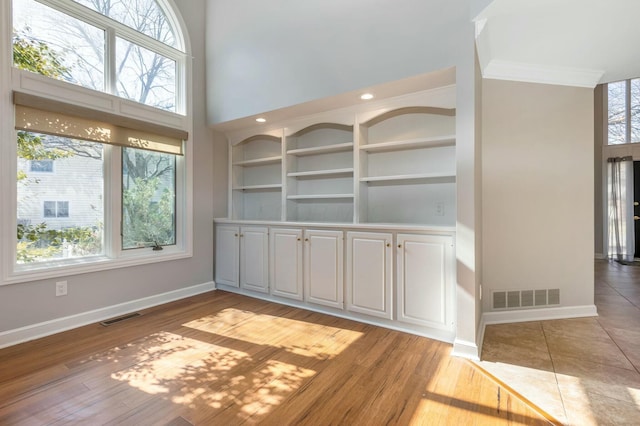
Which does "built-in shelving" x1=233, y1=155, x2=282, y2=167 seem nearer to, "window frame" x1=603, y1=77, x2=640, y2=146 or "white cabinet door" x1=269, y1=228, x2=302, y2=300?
"white cabinet door" x1=269, y1=228, x2=302, y2=300

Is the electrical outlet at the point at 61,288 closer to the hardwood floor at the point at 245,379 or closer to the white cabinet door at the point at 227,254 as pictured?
the hardwood floor at the point at 245,379

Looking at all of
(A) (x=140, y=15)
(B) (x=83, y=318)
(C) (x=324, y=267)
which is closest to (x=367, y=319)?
(C) (x=324, y=267)

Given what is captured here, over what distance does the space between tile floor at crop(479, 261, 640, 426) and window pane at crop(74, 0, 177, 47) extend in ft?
15.6

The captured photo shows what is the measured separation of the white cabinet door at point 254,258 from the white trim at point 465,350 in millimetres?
2202

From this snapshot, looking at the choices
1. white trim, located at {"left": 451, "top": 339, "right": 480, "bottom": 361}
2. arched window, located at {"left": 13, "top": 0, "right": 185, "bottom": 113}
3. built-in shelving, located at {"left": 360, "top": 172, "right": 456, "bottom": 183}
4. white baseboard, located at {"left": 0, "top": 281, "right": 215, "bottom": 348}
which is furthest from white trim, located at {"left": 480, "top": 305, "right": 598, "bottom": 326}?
arched window, located at {"left": 13, "top": 0, "right": 185, "bottom": 113}

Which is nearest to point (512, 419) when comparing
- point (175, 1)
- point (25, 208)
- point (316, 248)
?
point (316, 248)

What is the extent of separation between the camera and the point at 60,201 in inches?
113

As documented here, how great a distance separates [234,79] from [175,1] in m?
1.22

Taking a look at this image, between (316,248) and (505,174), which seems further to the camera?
(316,248)

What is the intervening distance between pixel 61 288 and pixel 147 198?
120 centimetres

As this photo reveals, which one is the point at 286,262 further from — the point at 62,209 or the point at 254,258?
the point at 62,209

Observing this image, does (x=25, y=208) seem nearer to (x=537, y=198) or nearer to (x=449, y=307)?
(x=449, y=307)

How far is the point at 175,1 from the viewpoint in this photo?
12.5 feet

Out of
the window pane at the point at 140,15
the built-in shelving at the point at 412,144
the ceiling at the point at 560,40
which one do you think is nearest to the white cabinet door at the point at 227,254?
the built-in shelving at the point at 412,144
